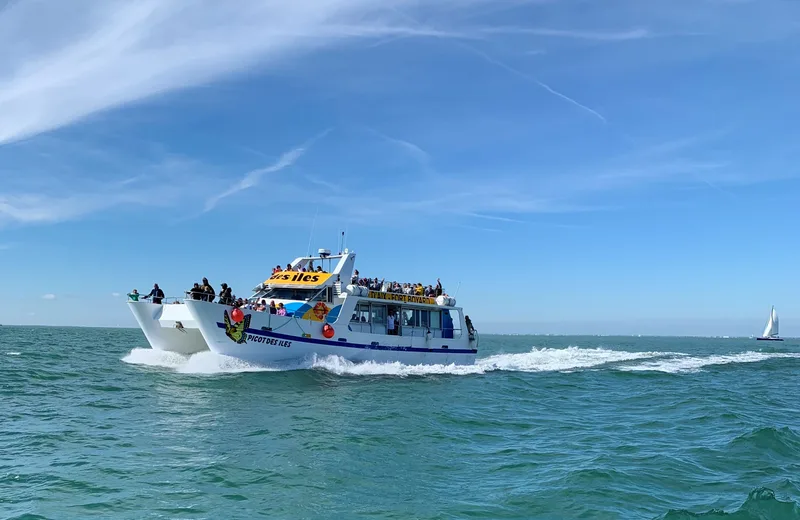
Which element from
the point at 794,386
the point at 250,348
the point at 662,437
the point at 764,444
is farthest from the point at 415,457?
the point at 794,386

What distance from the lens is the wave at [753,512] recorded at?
8031 millimetres

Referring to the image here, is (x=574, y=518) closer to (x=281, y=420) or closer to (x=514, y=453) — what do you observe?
(x=514, y=453)

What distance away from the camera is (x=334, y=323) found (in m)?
25.0

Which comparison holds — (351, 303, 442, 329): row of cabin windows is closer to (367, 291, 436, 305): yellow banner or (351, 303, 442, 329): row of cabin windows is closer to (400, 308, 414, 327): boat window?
(400, 308, 414, 327): boat window

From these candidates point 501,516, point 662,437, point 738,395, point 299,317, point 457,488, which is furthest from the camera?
point 299,317

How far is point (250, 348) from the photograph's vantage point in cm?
2242

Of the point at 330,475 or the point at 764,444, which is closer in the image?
the point at 330,475

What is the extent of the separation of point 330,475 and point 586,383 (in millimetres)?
18747

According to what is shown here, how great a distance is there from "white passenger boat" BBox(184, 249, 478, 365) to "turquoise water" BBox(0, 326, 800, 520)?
1.20 m

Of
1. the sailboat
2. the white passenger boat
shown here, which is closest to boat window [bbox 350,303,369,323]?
the white passenger boat

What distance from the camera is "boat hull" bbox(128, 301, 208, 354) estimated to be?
23.2 meters

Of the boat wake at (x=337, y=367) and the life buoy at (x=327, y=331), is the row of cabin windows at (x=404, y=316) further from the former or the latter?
the boat wake at (x=337, y=367)

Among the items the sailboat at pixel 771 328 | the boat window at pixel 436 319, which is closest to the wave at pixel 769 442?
the boat window at pixel 436 319

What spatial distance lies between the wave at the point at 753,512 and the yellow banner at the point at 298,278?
1876 centimetres
